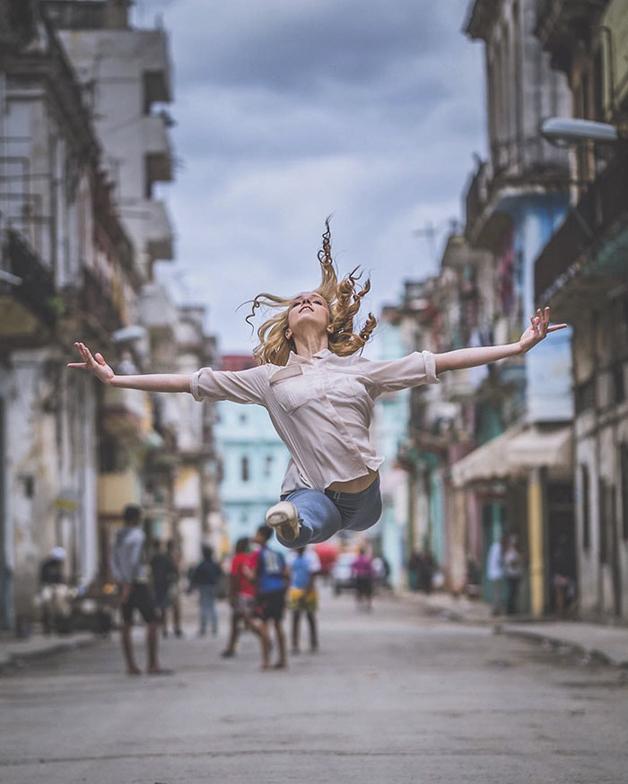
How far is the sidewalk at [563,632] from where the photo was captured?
20.9 m

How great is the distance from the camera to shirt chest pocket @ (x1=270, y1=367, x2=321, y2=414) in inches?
307

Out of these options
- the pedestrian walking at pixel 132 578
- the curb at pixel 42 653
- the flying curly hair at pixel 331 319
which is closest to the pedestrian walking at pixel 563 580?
the curb at pixel 42 653

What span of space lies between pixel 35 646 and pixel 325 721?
13.3m

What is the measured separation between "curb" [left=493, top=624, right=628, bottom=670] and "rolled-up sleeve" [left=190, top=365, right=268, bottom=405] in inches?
468

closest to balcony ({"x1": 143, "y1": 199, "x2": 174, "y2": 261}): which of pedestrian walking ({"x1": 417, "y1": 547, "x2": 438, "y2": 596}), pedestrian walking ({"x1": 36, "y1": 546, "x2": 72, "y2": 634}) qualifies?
pedestrian walking ({"x1": 417, "y1": 547, "x2": 438, "y2": 596})

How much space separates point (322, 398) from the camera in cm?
778

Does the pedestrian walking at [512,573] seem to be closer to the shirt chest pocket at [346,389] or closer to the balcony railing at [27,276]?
the balcony railing at [27,276]

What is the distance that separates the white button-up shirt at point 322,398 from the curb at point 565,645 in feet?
38.6

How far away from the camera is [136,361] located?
2267 inches

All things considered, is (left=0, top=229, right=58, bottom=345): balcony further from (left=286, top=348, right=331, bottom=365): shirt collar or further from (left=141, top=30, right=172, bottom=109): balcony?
(left=141, top=30, right=172, bottom=109): balcony

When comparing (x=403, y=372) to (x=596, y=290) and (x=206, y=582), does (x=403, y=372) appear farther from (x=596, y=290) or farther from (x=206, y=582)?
(x=206, y=582)

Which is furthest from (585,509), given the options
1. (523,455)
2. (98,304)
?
(98,304)

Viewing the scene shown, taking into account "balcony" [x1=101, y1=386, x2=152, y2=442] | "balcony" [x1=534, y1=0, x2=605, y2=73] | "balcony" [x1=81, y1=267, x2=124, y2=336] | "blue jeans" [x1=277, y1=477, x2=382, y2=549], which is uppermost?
"balcony" [x1=534, y1=0, x2=605, y2=73]

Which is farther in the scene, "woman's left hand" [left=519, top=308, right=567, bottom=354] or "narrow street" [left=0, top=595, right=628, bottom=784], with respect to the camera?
"narrow street" [left=0, top=595, right=628, bottom=784]
